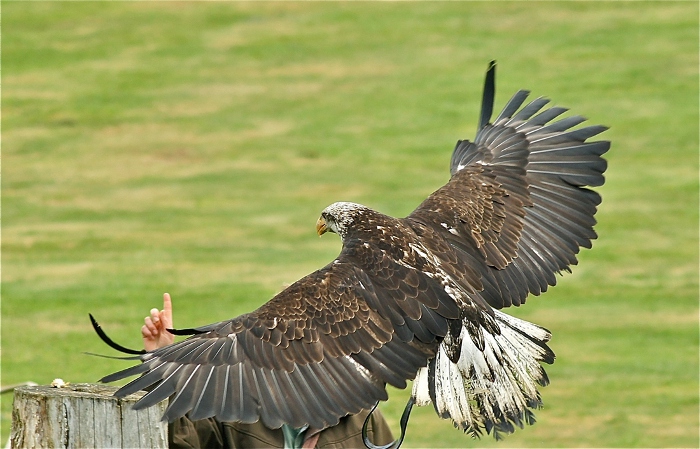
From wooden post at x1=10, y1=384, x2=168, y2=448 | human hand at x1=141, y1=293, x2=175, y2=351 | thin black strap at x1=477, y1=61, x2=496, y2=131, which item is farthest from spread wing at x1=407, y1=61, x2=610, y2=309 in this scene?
wooden post at x1=10, y1=384, x2=168, y2=448

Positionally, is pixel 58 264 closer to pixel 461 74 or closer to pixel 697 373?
pixel 697 373

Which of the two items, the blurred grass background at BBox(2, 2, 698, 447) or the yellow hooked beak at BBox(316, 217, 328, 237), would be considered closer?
the yellow hooked beak at BBox(316, 217, 328, 237)

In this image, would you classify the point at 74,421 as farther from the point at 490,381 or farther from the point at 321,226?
the point at 321,226

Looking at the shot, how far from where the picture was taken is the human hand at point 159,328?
17.1 feet

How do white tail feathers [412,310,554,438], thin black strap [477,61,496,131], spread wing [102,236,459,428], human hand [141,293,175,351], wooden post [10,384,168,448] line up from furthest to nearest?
1. thin black strap [477,61,496,131]
2. white tail feathers [412,310,554,438]
3. human hand [141,293,175,351]
4. spread wing [102,236,459,428]
5. wooden post [10,384,168,448]

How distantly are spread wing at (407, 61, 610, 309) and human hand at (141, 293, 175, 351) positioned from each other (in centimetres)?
170

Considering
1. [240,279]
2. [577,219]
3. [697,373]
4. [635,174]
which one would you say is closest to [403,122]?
[635,174]

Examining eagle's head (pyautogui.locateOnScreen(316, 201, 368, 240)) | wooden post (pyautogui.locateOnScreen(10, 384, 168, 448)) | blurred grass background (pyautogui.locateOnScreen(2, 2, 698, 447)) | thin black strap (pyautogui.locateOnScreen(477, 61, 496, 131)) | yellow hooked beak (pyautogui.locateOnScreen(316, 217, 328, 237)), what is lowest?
wooden post (pyautogui.locateOnScreen(10, 384, 168, 448))

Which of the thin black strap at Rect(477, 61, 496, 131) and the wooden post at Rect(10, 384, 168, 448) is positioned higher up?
the thin black strap at Rect(477, 61, 496, 131)

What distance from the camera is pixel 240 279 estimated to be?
13.8 m

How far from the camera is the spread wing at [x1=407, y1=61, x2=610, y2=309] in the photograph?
6.48 m

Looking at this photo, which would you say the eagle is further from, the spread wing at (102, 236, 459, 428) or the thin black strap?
the thin black strap

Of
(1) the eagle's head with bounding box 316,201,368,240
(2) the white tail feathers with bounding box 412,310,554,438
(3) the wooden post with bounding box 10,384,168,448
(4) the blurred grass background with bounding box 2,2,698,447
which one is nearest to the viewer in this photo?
(3) the wooden post with bounding box 10,384,168,448

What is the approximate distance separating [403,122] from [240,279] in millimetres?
7227
